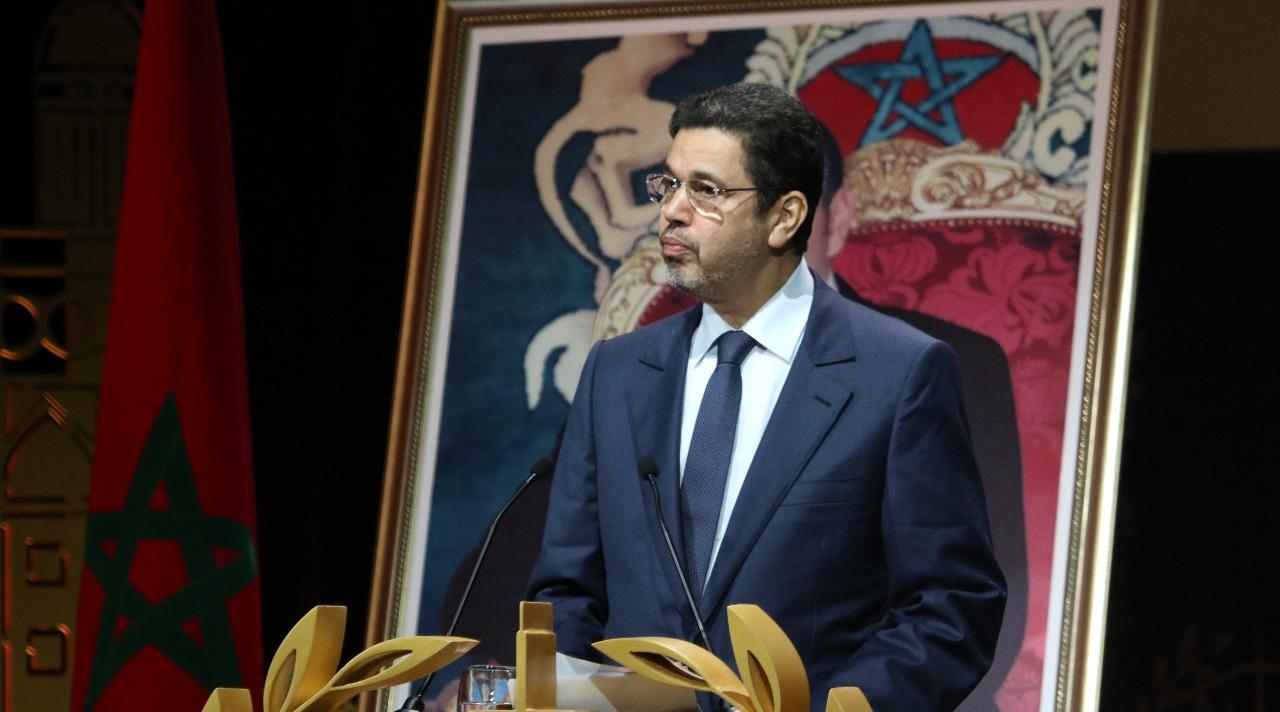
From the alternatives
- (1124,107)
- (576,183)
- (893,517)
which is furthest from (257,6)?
(893,517)

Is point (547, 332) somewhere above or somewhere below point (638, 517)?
above

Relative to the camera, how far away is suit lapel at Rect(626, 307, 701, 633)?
2391 mm

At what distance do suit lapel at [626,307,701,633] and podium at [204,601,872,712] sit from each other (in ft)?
2.74

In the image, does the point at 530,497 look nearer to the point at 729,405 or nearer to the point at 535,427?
the point at 535,427

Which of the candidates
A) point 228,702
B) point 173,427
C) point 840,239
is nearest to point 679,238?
point 840,239

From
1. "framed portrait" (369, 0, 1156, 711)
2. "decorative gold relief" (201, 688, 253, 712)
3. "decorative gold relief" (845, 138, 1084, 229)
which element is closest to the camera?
"decorative gold relief" (201, 688, 253, 712)

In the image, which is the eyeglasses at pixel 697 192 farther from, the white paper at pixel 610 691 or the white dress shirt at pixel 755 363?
the white paper at pixel 610 691

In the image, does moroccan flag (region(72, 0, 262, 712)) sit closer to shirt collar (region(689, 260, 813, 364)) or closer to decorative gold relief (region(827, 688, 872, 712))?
shirt collar (region(689, 260, 813, 364))

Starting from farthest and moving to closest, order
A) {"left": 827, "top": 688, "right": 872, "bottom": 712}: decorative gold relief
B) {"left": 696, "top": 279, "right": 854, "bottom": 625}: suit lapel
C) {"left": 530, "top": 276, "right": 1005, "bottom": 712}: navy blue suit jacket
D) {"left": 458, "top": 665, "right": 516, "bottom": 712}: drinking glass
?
{"left": 696, "top": 279, "right": 854, "bottom": 625}: suit lapel → {"left": 530, "top": 276, "right": 1005, "bottom": 712}: navy blue suit jacket → {"left": 458, "top": 665, "right": 516, "bottom": 712}: drinking glass → {"left": 827, "top": 688, "right": 872, "bottom": 712}: decorative gold relief

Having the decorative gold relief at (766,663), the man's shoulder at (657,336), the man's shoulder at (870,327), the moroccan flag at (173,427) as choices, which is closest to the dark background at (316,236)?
the moroccan flag at (173,427)

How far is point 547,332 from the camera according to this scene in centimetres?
359

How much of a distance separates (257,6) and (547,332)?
1.17m

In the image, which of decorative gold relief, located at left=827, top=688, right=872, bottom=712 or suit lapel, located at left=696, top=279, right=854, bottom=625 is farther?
suit lapel, located at left=696, top=279, right=854, bottom=625

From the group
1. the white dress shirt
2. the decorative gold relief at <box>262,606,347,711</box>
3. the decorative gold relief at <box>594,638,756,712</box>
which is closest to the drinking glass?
the decorative gold relief at <box>262,606,347,711</box>
